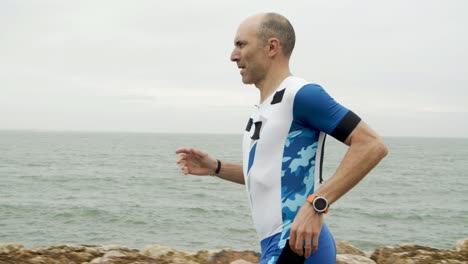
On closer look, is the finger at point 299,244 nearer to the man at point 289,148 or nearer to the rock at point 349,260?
the man at point 289,148

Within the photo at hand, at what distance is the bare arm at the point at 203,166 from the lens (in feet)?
10.1

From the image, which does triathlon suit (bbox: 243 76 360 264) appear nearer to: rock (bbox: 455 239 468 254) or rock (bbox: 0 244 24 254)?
rock (bbox: 0 244 24 254)

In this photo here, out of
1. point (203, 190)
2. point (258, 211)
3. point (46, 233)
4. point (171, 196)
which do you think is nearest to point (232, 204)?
point (171, 196)

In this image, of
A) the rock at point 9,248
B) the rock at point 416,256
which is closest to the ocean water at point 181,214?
the rock at point 416,256

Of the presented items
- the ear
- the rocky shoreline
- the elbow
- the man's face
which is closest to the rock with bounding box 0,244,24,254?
the rocky shoreline

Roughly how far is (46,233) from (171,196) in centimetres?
1471

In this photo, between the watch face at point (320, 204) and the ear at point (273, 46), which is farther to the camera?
the ear at point (273, 46)

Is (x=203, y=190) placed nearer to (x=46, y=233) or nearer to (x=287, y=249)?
(x=46, y=233)

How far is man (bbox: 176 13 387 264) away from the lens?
6.97 feet

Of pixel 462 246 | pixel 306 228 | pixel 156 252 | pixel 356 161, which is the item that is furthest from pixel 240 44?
pixel 462 246

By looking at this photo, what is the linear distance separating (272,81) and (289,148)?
1.17ft

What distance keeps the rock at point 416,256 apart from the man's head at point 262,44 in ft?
19.8

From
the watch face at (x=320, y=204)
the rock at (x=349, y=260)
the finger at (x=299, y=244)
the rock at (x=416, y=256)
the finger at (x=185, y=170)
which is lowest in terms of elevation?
the rock at (x=416, y=256)

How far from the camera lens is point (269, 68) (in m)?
2.50
